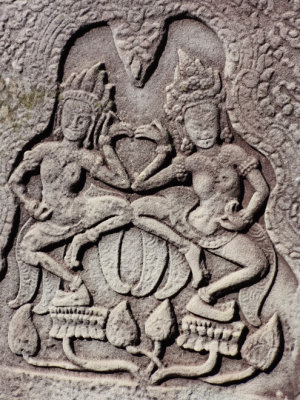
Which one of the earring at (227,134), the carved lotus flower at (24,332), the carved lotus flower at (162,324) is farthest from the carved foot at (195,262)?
the carved lotus flower at (24,332)

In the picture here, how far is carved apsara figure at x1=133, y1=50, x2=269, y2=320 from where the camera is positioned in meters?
2.30

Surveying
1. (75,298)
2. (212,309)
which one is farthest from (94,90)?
(212,309)

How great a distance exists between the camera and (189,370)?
2.41 meters

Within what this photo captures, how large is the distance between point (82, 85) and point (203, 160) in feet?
1.44

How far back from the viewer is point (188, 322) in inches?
94.5

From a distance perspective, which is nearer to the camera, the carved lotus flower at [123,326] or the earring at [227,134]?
the earring at [227,134]

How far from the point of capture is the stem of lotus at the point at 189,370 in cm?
239

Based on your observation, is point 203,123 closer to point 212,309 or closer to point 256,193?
point 256,193

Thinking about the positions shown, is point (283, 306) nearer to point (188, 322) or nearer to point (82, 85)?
point (188, 322)

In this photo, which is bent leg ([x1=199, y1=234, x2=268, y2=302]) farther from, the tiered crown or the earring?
the tiered crown

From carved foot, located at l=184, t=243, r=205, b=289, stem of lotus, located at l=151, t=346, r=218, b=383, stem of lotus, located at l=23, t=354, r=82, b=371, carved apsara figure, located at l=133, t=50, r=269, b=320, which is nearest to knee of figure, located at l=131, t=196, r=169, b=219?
carved apsara figure, located at l=133, t=50, r=269, b=320

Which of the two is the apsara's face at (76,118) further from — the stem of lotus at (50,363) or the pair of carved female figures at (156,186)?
the stem of lotus at (50,363)

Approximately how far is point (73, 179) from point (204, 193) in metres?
0.42

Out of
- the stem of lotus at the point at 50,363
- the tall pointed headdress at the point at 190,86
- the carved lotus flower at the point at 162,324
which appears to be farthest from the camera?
the stem of lotus at the point at 50,363
